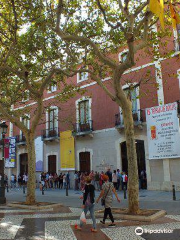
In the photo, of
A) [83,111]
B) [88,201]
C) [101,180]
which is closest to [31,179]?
[88,201]

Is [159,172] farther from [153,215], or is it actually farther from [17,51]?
[17,51]

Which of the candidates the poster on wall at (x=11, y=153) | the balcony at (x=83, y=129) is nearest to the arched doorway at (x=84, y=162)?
the balcony at (x=83, y=129)

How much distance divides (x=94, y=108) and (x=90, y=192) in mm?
15773

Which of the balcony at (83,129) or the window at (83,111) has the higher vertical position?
the window at (83,111)

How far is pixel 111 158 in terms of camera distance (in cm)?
2127

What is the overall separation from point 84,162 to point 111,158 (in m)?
3.06

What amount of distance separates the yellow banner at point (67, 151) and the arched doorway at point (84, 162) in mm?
741

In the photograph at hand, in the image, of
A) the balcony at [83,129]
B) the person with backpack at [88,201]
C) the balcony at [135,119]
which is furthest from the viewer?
the balcony at [83,129]

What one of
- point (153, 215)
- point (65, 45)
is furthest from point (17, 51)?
point (153, 215)

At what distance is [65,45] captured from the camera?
42.4 feet

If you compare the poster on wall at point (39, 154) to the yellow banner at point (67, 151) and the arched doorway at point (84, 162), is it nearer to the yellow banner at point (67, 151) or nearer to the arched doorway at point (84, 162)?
the yellow banner at point (67, 151)

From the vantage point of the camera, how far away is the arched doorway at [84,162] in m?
23.0

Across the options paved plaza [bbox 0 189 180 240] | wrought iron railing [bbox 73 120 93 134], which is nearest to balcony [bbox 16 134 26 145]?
wrought iron railing [bbox 73 120 93 134]

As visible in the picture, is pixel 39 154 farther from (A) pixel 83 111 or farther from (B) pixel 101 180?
(B) pixel 101 180
